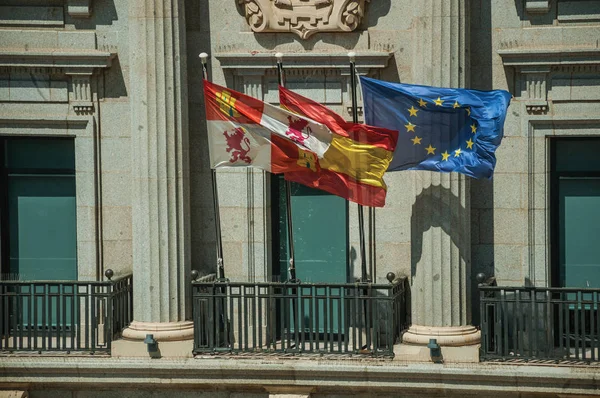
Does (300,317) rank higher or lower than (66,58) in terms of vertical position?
lower

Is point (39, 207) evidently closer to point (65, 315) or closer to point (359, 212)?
point (65, 315)

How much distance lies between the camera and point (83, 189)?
23.1 metres

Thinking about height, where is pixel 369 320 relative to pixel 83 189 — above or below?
below

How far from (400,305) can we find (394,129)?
2.96 m

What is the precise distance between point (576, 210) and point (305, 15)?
17.9 ft

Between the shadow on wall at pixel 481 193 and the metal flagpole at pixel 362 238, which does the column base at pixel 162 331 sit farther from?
the shadow on wall at pixel 481 193

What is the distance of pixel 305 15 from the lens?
73.5 feet

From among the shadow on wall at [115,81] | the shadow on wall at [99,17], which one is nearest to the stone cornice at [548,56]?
the shadow on wall at [115,81]

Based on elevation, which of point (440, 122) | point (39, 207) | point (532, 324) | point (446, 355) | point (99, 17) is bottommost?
point (446, 355)

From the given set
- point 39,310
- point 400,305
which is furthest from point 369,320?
point 39,310

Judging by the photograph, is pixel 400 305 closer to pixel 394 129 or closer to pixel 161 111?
pixel 394 129

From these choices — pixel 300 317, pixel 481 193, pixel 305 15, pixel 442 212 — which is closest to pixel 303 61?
pixel 305 15

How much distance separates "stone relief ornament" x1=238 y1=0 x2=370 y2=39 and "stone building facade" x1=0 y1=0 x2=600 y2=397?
0.02 metres

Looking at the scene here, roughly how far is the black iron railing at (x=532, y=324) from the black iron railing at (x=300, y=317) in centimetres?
151
